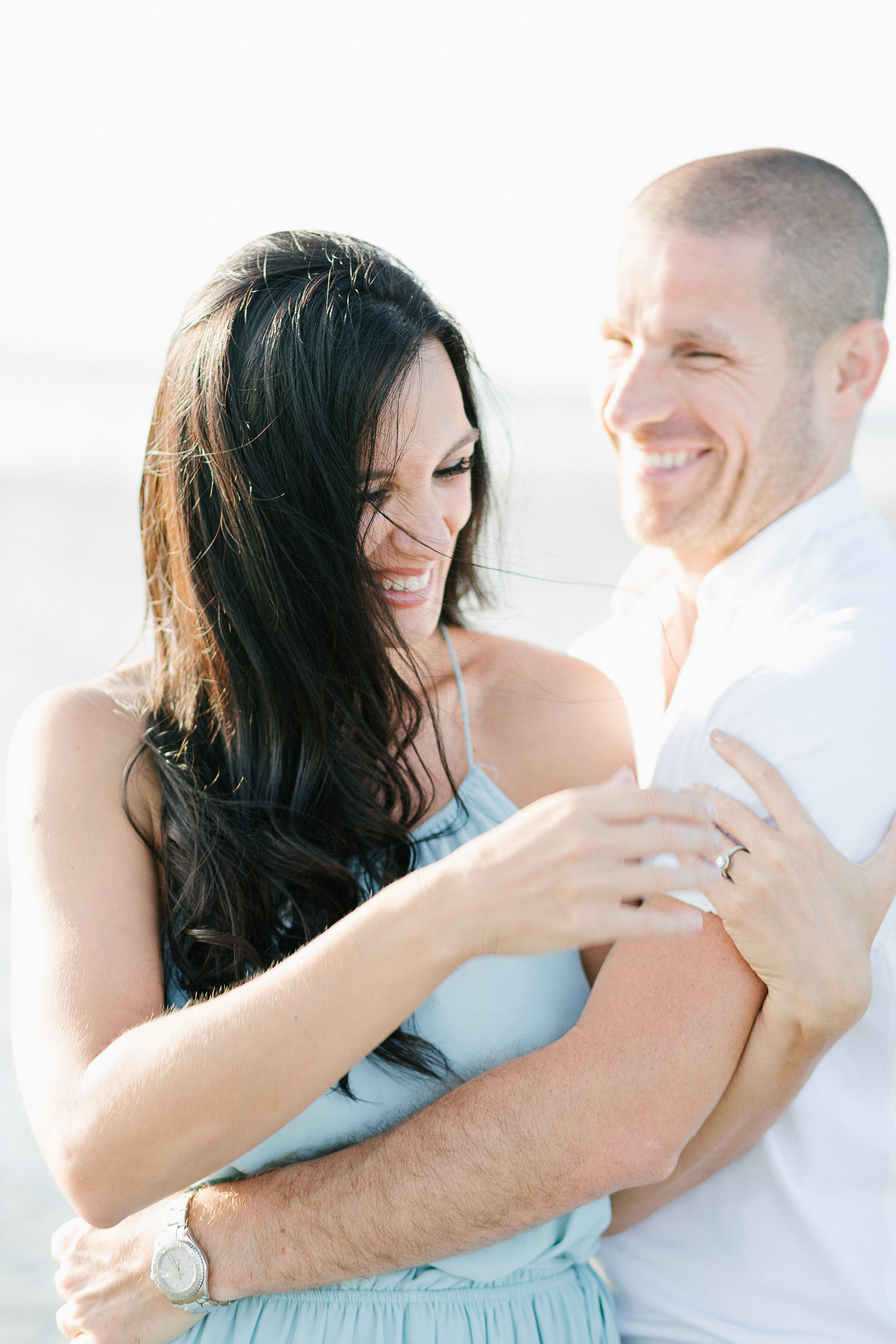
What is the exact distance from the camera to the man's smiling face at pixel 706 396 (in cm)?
207

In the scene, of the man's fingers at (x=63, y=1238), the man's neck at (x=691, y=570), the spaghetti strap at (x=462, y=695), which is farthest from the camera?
the man's neck at (x=691, y=570)

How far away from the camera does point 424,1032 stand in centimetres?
175

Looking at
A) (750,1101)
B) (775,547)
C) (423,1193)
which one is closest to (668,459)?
(775,547)

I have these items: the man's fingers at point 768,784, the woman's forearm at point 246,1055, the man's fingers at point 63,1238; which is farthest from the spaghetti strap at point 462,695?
the man's fingers at point 63,1238

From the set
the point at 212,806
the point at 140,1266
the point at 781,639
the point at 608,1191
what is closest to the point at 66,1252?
the point at 140,1266

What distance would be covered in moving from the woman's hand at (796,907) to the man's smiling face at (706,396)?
0.73 m

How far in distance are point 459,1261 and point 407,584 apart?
103 centimetres

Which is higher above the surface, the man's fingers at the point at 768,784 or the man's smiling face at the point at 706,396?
the man's smiling face at the point at 706,396

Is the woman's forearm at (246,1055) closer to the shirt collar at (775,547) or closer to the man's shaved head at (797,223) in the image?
the shirt collar at (775,547)

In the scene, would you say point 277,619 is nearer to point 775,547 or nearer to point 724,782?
point 724,782

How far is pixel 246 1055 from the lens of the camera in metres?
1.36

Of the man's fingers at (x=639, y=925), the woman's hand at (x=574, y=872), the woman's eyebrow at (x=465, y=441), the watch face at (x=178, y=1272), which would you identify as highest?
the woman's eyebrow at (x=465, y=441)

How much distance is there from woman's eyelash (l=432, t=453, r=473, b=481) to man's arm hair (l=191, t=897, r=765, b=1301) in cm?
85

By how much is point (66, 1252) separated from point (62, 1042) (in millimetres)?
477
